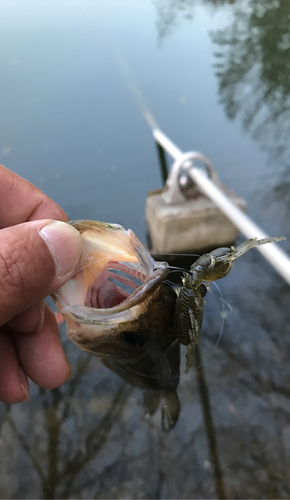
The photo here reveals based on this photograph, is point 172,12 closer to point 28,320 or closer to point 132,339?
point 28,320

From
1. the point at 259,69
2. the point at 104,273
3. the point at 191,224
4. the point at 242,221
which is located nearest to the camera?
the point at 104,273

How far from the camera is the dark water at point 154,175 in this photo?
281 cm

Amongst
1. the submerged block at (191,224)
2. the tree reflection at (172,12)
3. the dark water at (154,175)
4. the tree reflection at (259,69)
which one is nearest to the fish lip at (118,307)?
the dark water at (154,175)

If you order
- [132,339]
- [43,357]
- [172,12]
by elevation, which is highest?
[172,12]

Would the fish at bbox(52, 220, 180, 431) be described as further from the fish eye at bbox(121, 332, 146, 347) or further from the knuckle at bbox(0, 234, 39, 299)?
the knuckle at bbox(0, 234, 39, 299)

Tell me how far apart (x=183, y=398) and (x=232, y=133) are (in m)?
4.59

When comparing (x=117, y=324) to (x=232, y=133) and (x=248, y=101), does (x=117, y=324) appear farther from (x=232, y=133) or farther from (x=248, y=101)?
(x=248, y=101)

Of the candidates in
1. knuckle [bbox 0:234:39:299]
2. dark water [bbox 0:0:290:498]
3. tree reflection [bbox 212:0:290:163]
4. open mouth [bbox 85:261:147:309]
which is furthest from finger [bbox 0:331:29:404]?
tree reflection [bbox 212:0:290:163]

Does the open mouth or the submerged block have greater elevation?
Result: the open mouth

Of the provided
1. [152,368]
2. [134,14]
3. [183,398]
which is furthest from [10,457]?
[134,14]

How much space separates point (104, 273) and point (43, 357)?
797mm

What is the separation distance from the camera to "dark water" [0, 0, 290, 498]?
9.21 ft

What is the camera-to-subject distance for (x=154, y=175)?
512cm

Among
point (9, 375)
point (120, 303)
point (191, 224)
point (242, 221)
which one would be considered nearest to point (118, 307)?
point (120, 303)
